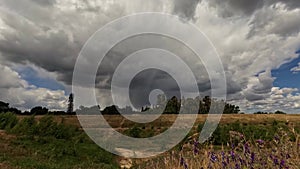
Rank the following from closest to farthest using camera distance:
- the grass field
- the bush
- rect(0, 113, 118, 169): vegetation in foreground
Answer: the grass field < rect(0, 113, 118, 169): vegetation in foreground < the bush

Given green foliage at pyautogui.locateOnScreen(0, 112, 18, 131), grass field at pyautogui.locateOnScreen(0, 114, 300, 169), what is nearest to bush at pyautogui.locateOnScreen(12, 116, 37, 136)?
grass field at pyautogui.locateOnScreen(0, 114, 300, 169)

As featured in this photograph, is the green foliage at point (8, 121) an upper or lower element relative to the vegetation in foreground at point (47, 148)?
upper

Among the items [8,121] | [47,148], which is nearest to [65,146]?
[47,148]

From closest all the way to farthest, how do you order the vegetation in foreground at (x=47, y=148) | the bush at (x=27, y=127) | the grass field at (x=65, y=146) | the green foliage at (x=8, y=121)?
the grass field at (x=65, y=146)
the vegetation in foreground at (x=47, y=148)
the bush at (x=27, y=127)
the green foliage at (x=8, y=121)

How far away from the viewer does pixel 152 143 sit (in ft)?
61.7

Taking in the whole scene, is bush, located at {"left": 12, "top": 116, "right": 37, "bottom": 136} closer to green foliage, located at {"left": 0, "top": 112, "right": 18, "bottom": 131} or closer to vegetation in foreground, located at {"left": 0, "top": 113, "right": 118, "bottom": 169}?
vegetation in foreground, located at {"left": 0, "top": 113, "right": 118, "bottom": 169}

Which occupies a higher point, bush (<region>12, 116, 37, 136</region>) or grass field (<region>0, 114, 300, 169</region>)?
bush (<region>12, 116, 37, 136</region>)

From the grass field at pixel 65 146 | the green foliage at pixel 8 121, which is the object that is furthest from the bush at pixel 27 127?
the green foliage at pixel 8 121

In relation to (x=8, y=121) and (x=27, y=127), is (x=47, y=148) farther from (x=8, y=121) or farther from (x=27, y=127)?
(x=8, y=121)

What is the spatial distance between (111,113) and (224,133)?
15517mm

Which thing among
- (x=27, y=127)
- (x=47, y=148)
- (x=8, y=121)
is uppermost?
(x=8, y=121)

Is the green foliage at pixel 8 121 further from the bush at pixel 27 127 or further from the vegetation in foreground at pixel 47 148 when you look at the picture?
the bush at pixel 27 127

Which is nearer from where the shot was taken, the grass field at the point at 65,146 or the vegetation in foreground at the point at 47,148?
the grass field at the point at 65,146

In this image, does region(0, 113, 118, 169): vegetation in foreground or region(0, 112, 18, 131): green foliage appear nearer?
region(0, 113, 118, 169): vegetation in foreground
